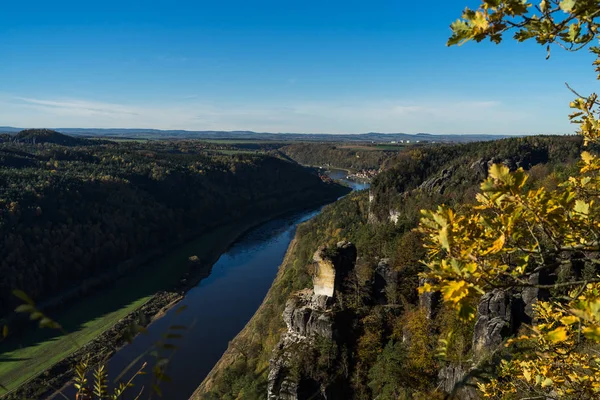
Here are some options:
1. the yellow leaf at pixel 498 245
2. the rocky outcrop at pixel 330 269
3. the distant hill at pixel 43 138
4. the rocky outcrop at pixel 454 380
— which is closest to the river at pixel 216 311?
the rocky outcrop at pixel 330 269

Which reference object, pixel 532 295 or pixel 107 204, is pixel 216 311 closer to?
pixel 532 295

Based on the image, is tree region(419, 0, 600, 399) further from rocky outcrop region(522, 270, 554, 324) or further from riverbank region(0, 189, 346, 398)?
rocky outcrop region(522, 270, 554, 324)

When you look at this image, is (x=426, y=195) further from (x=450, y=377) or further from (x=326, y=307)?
(x=450, y=377)

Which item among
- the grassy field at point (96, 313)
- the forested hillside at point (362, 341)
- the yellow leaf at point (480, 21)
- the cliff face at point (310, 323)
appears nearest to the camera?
the yellow leaf at point (480, 21)

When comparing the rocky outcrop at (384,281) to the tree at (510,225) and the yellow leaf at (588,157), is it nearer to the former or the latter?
the yellow leaf at (588,157)

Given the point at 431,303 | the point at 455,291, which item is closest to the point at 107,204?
the point at 431,303

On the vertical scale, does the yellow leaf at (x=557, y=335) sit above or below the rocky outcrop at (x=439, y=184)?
above

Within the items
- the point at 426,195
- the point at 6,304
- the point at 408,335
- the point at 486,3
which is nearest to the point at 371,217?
the point at 426,195
